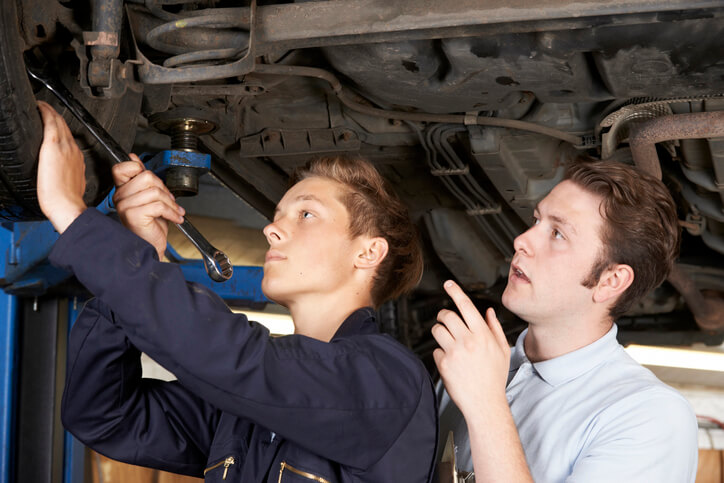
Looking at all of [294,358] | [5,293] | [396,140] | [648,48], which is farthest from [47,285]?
[648,48]

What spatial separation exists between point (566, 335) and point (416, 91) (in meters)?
0.83

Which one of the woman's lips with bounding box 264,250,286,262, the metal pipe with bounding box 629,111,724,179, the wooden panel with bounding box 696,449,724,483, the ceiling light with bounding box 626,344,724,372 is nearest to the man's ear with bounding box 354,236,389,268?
the woman's lips with bounding box 264,250,286,262

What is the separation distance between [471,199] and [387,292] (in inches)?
58.4

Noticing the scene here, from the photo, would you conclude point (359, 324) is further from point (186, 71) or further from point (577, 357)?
point (186, 71)

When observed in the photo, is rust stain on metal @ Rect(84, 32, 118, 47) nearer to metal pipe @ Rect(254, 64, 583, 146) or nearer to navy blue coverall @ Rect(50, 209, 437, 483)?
navy blue coverall @ Rect(50, 209, 437, 483)

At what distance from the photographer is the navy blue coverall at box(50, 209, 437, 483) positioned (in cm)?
88

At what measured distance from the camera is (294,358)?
3.07 feet

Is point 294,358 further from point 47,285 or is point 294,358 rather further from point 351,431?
point 47,285

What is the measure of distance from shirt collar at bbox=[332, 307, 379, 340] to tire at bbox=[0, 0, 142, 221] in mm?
502

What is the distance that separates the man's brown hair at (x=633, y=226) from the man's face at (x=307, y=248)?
0.39m

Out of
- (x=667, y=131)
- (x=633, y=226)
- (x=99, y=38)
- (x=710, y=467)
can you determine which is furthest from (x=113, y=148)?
(x=710, y=467)

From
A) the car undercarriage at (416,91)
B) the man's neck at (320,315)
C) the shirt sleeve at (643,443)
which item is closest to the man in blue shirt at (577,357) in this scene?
the shirt sleeve at (643,443)

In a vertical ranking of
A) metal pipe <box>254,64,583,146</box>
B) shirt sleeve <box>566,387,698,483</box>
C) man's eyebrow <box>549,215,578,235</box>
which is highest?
metal pipe <box>254,64,583,146</box>

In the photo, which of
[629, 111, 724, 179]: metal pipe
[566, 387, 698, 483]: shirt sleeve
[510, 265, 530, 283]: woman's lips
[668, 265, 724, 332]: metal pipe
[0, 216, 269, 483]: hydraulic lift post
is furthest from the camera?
[668, 265, 724, 332]: metal pipe
